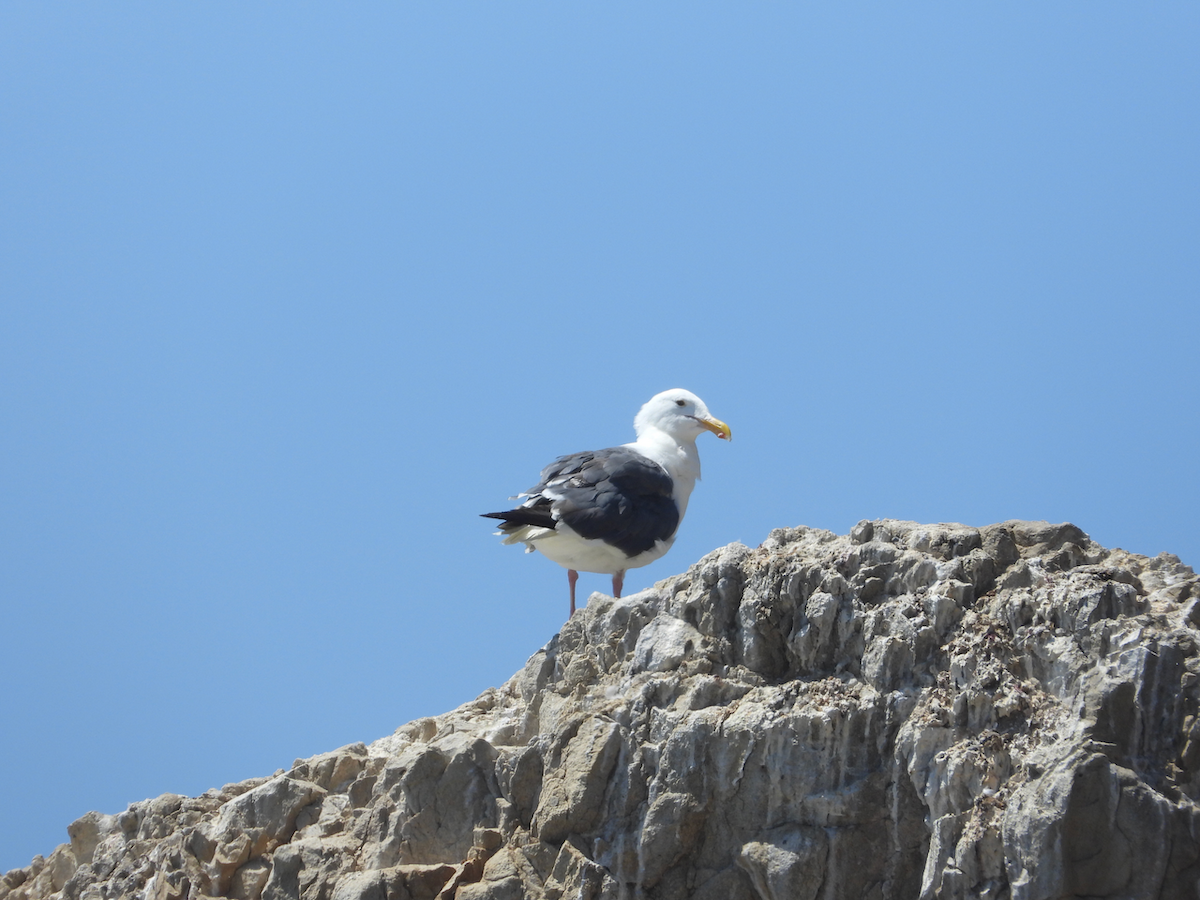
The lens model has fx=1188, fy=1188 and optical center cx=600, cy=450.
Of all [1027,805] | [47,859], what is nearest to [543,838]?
[1027,805]

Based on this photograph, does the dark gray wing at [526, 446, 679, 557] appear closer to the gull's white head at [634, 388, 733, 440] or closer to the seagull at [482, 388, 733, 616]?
the seagull at [482, 388, 733, 616]

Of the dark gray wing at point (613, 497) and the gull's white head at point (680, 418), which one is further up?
the gull's white head at point (680, 418)

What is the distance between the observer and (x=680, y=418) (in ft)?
43.2

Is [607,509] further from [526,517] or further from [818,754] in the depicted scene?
[818,754]

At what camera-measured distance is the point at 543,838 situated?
8578mm

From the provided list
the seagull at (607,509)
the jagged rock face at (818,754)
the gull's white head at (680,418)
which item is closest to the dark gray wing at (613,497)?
the seagull at (607,509)

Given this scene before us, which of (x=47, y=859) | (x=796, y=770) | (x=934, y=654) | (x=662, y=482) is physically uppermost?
(x=662, y=482)

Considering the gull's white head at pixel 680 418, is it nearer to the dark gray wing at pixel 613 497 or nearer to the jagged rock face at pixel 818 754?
the dark gray wing at pixel 613 497

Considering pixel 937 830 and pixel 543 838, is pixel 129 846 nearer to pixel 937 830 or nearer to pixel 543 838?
pixel 543 838

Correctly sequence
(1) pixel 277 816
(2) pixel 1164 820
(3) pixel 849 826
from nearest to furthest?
(2) pixel 1164 820
(3) pixel 849 826
(1) pixel 277 816

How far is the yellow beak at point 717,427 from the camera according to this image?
13.1 meters

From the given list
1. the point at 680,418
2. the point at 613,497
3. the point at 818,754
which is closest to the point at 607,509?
the point at 613,497

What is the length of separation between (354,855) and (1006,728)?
17.5ft

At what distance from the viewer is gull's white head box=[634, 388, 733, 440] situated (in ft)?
43.1
